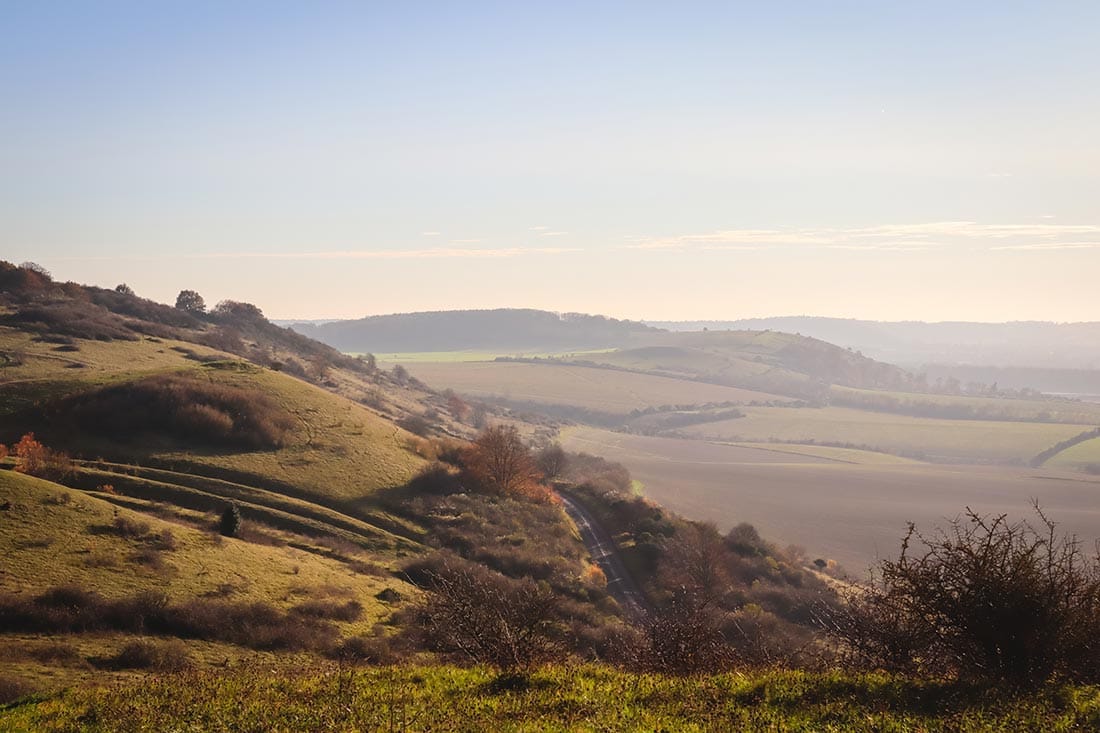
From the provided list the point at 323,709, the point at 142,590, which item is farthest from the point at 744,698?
the point at 142,590

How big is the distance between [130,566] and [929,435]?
616ft

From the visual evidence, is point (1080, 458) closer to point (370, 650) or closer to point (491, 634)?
point (370, 650)

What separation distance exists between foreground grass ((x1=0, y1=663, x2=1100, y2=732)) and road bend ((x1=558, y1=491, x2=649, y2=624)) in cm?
3783

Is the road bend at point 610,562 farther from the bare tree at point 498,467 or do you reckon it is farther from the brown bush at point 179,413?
the brown bush at point 179,413

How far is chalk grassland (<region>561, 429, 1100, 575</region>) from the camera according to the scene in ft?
318

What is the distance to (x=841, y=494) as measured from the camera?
390 ft

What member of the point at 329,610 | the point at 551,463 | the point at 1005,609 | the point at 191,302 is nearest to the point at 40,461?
the point at 329,610

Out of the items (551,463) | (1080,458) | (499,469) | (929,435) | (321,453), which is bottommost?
(551,463)

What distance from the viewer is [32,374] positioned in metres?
75.6

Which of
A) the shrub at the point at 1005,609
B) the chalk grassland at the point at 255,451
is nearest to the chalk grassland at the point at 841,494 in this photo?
the chalk grassland at the point at 255,451

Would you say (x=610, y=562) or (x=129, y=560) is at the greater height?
(x=129, y=560)

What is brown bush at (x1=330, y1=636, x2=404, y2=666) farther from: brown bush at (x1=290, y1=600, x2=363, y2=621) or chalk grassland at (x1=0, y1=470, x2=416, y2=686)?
brown bush at (x1=290, y1=600, x2=363, y2=621)

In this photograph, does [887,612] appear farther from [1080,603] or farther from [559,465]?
[559,465]

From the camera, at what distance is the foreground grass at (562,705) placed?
12.8m
